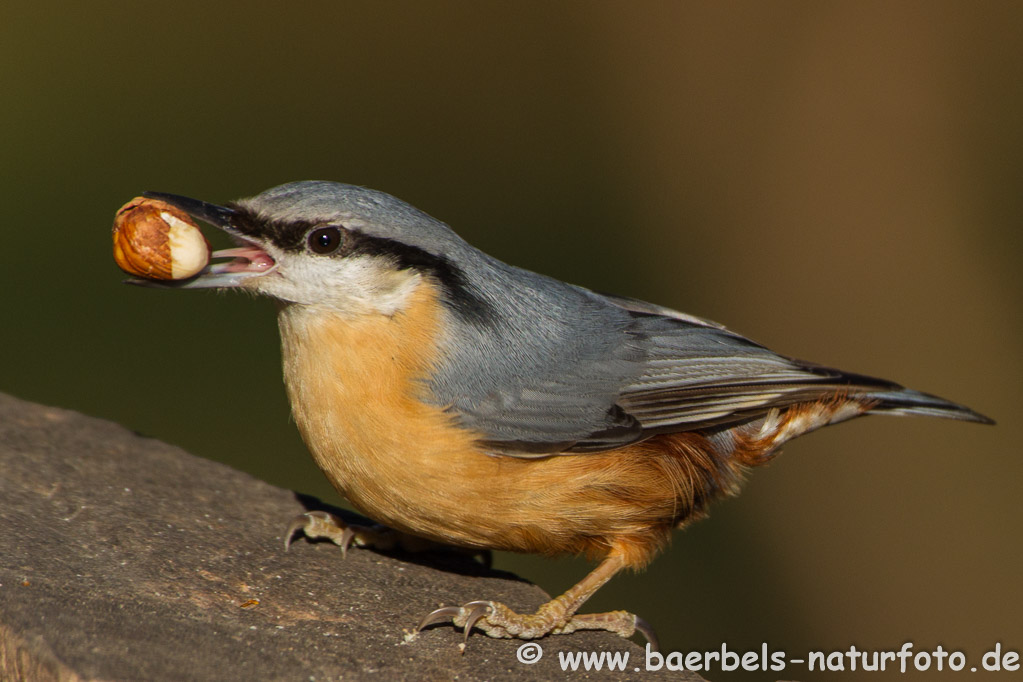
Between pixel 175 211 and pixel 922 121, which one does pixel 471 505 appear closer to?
pixel 175 211

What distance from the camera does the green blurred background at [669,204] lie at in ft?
20.3

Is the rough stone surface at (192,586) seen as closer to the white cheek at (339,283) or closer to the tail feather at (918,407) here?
the white cheek at (339,283)

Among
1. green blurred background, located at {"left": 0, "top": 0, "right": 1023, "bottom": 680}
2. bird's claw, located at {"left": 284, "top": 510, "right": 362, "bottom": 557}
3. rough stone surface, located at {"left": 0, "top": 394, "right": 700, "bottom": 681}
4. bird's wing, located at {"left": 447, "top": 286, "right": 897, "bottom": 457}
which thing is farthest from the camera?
green blurred background, located at {"left": 0, "top": 0, "right": 1023, "bottom": 680}

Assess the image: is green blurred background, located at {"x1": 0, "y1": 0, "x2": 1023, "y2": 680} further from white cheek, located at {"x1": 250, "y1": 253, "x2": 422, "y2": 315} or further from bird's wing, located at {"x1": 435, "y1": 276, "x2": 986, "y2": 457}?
white cheek, located at {"x1": 250, "y1": 253, "x2": 422, "y2": 315}

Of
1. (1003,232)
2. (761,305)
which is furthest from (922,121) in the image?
(761,305)

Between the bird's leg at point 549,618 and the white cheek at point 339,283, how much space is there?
0.89 metres

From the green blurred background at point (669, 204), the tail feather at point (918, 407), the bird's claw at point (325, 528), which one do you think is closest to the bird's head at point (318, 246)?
the bird's claw at point (325, 528)

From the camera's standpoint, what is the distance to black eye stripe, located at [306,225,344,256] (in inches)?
128

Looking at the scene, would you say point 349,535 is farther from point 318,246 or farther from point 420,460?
point 318,246

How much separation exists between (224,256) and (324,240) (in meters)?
0.31

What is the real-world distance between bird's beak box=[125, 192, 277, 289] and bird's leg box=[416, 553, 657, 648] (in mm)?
1101

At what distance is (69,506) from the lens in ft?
10.9

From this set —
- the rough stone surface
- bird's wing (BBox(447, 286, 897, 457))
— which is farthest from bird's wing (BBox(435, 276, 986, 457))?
the rough stone surface

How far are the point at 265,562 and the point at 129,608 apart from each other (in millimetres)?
591
